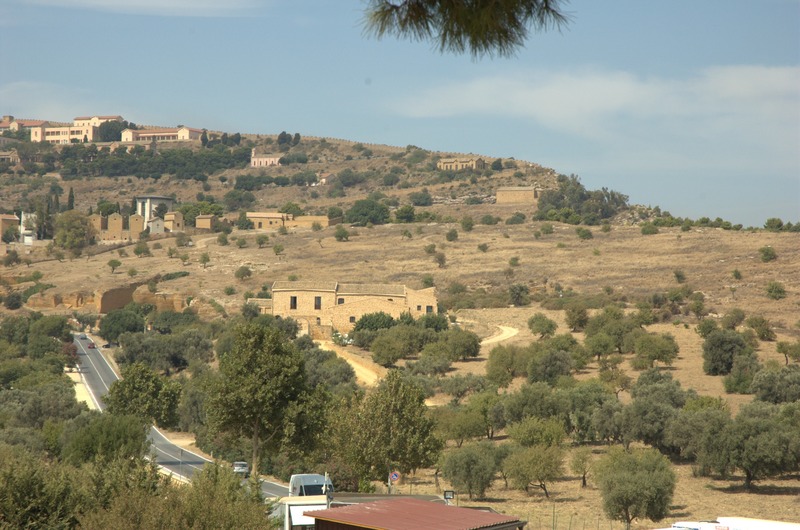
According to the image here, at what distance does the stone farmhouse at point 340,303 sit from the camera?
210ft

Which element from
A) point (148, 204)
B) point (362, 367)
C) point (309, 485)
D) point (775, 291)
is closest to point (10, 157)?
point (148, 204)

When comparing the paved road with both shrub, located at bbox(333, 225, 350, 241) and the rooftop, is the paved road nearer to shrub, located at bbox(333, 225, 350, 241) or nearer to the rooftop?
the rooftop

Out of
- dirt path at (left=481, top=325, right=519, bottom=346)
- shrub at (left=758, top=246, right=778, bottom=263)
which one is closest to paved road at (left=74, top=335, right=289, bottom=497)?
dirt path at (left=481, top=325, right=519, bottom=346)

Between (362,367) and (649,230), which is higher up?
(649,230)

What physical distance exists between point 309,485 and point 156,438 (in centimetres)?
2039

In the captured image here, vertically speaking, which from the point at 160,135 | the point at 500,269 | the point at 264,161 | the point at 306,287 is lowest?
the point at 306,287

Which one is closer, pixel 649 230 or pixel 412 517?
pixel 412 517

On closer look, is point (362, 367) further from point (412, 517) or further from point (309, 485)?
point (412, 517)

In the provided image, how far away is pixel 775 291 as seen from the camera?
2648 inches

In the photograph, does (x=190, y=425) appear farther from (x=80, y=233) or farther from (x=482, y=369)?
(x=80, y=233)

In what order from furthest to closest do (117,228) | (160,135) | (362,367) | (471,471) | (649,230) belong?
(160,135) → (117,228) → (649,230) → (362,367) → (471,471)

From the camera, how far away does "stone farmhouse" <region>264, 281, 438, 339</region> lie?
2515 inches

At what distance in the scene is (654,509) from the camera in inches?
969

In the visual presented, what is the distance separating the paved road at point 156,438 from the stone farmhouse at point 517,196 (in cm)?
5923
